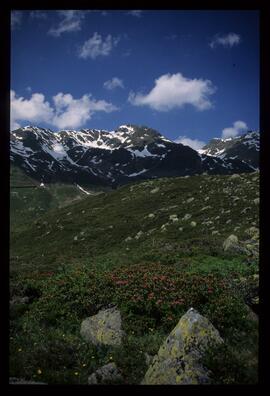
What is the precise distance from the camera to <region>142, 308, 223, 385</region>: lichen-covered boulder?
6.00 metres

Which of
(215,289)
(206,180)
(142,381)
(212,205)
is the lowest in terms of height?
(142,381)

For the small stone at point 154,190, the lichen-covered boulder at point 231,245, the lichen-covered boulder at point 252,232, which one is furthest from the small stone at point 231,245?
the small stone at point 154,190

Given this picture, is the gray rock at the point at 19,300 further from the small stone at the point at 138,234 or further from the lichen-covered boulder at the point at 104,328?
the small stone at the point at 138,234

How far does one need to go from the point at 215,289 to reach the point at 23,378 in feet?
19.6

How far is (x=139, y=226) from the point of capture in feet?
145

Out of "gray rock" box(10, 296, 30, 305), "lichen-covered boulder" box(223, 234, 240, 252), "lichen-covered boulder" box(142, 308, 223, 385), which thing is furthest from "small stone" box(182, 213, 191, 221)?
"lichen-covered boulder" box(142, 308, 223, 385)

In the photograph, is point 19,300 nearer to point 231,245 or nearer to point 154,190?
point 231,245

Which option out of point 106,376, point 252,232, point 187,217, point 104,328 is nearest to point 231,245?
point 252,232

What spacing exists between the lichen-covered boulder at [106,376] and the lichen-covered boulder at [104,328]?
1528mm

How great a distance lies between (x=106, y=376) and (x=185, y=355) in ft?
4.14

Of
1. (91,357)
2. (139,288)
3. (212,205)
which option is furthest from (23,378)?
(212,205)

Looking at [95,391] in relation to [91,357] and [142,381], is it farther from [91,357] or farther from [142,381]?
[91,357]

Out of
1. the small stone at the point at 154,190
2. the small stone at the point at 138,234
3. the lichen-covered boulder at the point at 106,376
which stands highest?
the small stone at the point at 154,190

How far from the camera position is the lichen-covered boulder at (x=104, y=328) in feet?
27.3
